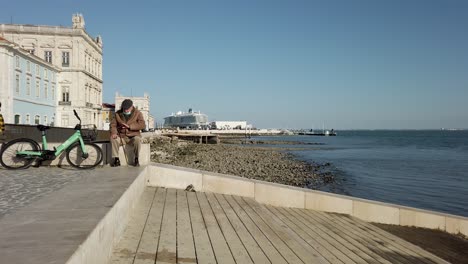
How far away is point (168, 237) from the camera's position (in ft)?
16.6

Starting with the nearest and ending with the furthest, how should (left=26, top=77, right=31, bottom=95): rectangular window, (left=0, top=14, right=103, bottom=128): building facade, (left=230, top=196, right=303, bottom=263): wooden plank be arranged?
(left=230, top=196, right=303, bottom=263): wooden plank
(left=26, top=77, right=31, bottom=95): rectangular window
(left=0, top=14, right=103, bottom=128): building facade

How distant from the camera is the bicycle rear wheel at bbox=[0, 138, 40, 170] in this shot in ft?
29.7

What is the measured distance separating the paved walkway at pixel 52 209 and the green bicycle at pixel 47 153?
28.9 inches

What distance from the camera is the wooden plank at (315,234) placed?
5.87 m

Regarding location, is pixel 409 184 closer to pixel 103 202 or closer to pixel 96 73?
pixel 103 202

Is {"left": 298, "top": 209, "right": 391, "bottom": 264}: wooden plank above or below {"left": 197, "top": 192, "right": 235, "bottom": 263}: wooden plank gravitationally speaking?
below

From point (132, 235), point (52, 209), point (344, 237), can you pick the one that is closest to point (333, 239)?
point (344, 237)

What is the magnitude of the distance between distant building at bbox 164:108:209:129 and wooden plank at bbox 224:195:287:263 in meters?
157

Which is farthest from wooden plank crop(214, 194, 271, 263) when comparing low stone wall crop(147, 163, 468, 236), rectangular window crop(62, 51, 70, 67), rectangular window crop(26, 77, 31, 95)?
rectangular window crop(62, 51, 70, 67)

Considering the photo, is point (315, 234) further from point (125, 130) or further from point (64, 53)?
point (64, 53)

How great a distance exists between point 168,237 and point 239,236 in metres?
1.07

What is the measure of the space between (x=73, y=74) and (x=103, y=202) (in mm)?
53538

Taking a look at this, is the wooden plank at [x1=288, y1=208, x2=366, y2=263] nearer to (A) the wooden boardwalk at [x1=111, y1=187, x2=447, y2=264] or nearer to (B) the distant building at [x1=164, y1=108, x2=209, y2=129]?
(A) the wooden boardwalk at [x1=111, y1=187, x2=447, y2=264]

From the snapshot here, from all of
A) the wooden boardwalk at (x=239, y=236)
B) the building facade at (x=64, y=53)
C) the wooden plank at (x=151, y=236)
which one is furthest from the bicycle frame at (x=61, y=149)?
the building facade at (x=64, y=53)
